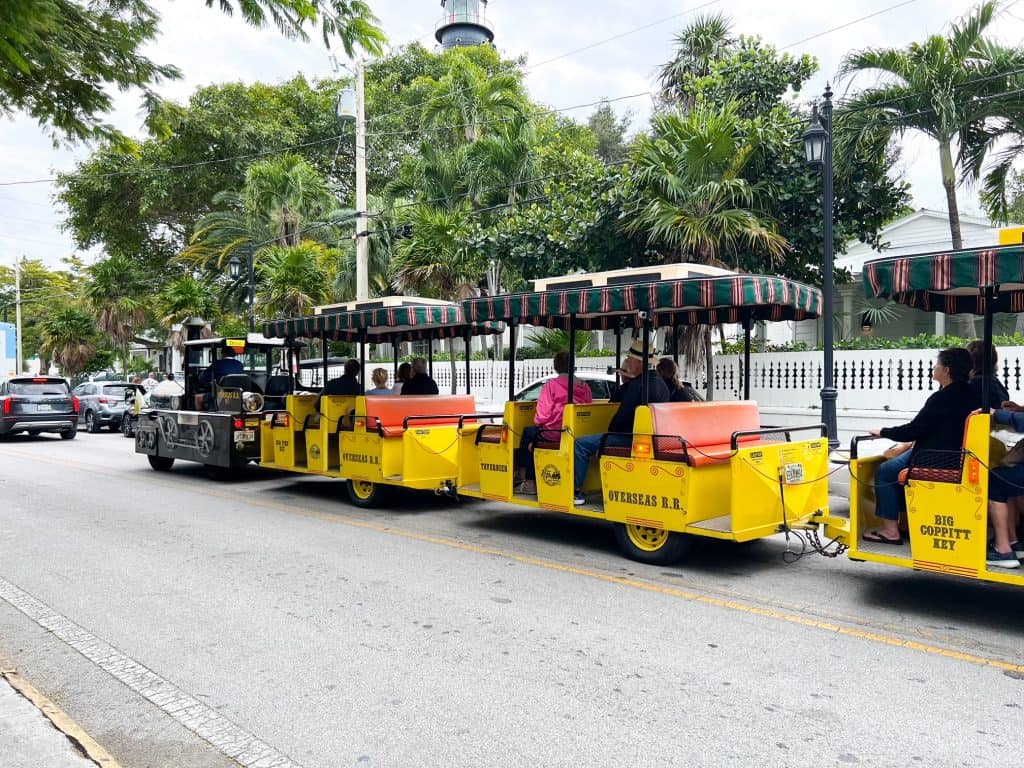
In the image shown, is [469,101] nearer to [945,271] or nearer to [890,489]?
[890,489]

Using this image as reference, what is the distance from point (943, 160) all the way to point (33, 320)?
6943 cm

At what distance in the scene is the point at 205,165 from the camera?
120 feet

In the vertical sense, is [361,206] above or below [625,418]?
above

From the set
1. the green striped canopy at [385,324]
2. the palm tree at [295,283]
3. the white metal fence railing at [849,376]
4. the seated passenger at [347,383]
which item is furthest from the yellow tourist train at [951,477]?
the palm tree at [295,283]

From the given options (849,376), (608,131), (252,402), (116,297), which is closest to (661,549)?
(252,402)

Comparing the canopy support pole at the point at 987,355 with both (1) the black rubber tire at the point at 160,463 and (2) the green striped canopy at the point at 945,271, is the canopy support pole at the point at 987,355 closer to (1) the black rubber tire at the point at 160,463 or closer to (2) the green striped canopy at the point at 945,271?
(2) the green striped canopy at the point at 945,271

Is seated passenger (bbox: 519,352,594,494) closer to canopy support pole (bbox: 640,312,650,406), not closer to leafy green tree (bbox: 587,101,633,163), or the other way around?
canopy support pole (bbox: 640,312,650,406)

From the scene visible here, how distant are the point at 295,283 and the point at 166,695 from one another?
788 inches

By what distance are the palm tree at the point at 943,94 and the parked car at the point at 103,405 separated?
20.8m

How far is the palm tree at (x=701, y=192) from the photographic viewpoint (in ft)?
48.6

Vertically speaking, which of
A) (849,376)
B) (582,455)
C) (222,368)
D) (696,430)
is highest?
(222,368)

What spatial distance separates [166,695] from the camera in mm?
4320

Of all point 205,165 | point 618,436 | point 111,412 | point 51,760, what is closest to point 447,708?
point 51,760

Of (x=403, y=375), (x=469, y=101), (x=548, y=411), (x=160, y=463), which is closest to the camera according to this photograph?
(x=548, y=411)
